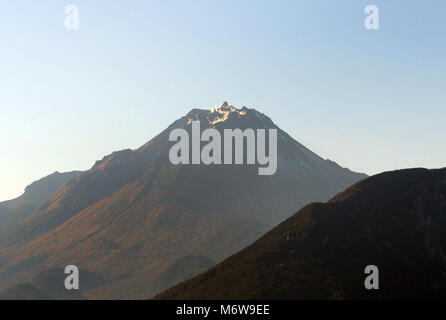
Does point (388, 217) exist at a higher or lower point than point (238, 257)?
higher

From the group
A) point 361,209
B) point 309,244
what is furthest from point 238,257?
point 361,209

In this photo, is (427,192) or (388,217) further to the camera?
(427,192)
